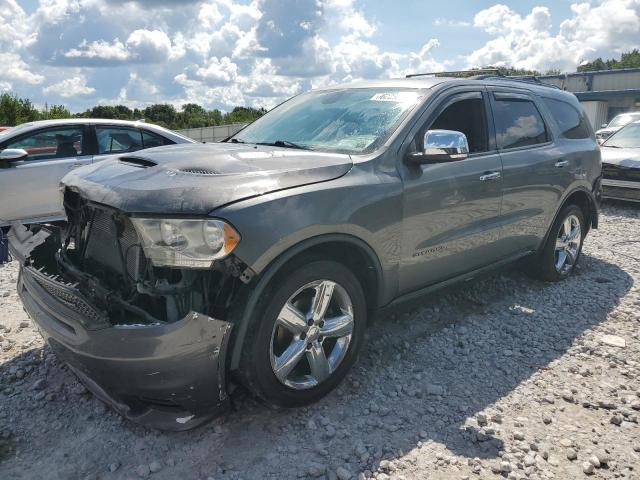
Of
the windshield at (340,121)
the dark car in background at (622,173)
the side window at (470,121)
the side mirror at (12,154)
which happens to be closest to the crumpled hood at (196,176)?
the windshield at (340,121)

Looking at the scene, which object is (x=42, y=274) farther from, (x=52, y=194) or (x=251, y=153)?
(x=52, y=194)

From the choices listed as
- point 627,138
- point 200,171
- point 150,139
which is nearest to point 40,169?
point 150,139

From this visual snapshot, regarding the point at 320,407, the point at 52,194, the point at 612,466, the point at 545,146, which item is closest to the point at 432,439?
the point at 320,407

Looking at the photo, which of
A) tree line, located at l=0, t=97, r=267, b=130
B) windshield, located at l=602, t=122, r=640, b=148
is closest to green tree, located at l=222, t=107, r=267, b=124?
tree line, located at l=0, t=97, r=267, b=130

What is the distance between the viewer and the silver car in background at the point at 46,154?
658 cm

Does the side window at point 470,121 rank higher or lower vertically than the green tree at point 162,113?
lower

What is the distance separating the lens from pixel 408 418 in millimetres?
3096

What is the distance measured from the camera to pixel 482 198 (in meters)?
4.04

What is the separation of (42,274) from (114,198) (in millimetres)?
658

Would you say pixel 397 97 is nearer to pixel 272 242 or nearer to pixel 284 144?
pixel 284 144

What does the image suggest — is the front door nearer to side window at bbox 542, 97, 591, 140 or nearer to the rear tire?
the rear tire

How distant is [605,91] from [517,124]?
32.5 meters

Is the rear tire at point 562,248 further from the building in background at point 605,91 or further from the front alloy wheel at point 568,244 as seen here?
the building in background at point 605,91

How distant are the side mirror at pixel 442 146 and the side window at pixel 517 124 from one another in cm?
110
